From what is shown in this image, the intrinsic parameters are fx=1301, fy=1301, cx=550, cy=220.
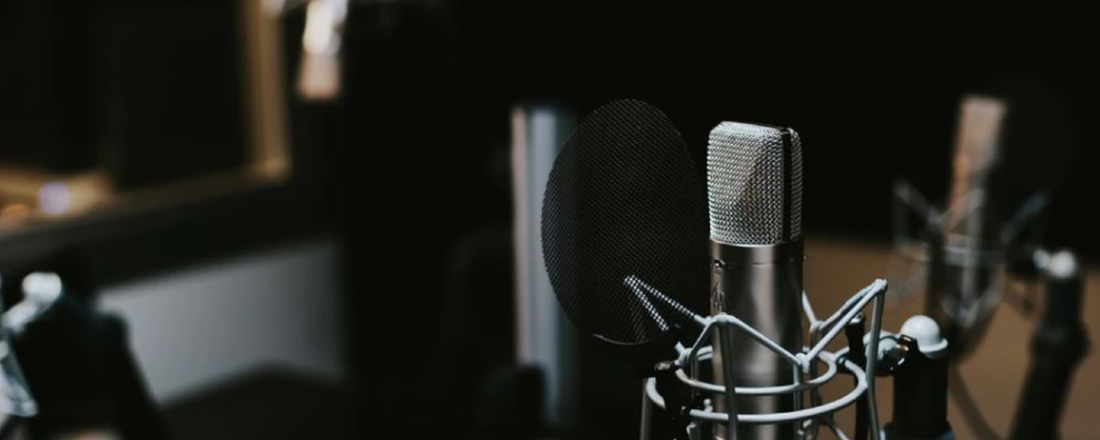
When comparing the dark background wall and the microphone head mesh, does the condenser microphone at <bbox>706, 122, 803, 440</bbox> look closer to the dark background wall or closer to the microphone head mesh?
the microphone head mesh

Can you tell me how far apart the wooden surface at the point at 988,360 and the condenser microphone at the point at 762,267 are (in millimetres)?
24

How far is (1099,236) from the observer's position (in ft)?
8.34

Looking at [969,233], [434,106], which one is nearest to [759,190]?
[969,233]

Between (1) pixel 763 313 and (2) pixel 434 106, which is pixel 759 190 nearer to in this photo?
(1) pixel 763 313

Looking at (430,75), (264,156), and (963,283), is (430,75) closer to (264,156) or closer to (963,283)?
(264,156)

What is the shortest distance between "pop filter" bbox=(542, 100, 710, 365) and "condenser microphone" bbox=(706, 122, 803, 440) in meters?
0.02

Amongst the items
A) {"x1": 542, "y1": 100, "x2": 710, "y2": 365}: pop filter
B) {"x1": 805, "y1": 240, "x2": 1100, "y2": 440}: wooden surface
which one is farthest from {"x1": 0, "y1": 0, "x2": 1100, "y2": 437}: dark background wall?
{"x1": 542, "y1": 100, "x2": 710, "y2": 365}: pop filter

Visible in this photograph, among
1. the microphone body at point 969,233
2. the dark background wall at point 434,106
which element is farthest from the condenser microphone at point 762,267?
the dark background wall at point 434,106

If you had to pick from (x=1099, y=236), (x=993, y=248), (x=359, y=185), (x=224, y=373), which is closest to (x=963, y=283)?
(x=993, y=248)

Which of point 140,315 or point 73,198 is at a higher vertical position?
point 73,198

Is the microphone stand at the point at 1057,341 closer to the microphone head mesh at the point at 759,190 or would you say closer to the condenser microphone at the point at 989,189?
the condenser microphone at the point at 989,189

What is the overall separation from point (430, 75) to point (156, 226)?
70 centimetres

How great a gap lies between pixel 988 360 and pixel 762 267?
24.6 inches

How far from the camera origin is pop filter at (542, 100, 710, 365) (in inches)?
22.0
